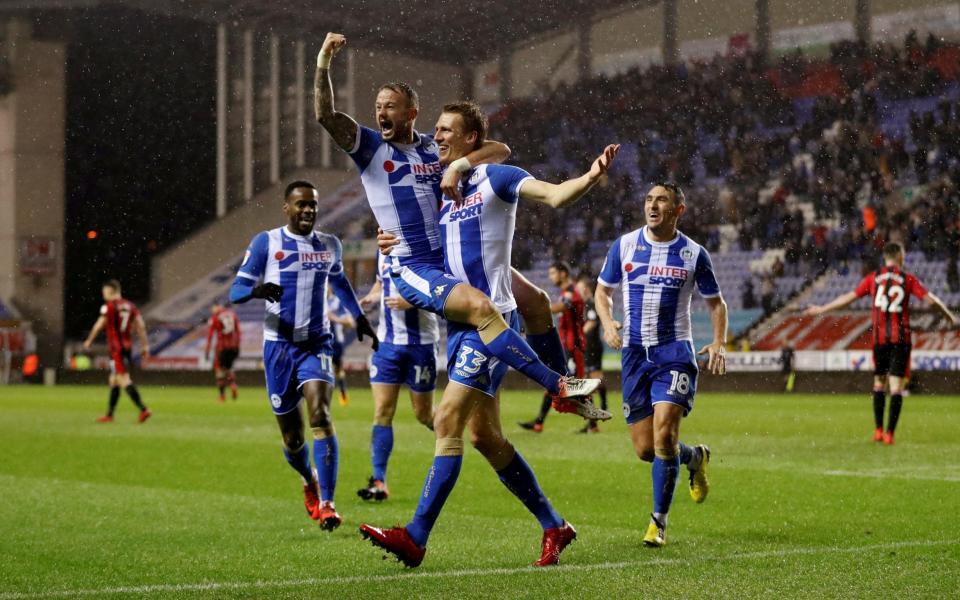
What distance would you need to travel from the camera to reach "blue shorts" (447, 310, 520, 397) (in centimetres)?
602

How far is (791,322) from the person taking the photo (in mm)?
30406

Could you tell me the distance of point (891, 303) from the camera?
559 inches

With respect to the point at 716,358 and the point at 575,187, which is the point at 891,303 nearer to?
the point at 716,358

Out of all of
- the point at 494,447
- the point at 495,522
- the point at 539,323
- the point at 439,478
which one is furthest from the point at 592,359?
the point at 439,478

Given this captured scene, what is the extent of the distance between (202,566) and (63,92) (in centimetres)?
4038

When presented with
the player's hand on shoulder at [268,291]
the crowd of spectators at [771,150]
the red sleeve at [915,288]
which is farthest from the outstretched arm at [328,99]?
the crowd of spectators at [771,150]

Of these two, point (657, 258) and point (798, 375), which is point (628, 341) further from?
point (798, 375)

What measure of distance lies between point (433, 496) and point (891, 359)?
9433 millimetres

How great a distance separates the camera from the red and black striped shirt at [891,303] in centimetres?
1405

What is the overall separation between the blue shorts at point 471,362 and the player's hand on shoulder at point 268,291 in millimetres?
2431

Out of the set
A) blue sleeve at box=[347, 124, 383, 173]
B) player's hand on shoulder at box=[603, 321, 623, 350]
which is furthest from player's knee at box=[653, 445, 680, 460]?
blue sleeve at box=[347, 124, 383, 173]

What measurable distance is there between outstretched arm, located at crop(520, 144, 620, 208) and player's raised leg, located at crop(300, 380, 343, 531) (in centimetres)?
305

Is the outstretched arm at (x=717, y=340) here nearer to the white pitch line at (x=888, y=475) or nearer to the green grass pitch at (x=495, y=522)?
the green grass pitch at (x=495, y=522)

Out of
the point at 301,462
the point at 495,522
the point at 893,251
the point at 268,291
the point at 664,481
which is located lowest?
the point at 495,522
